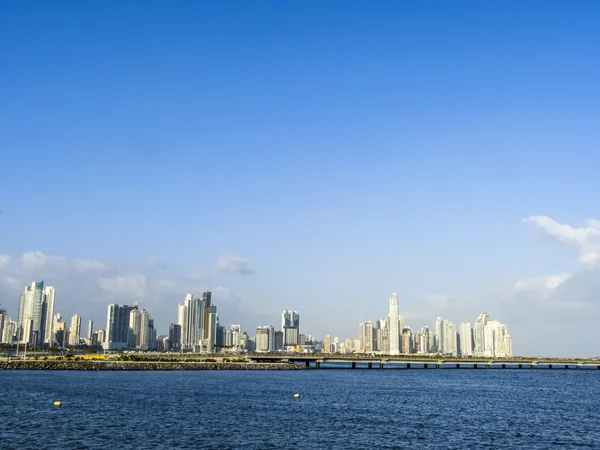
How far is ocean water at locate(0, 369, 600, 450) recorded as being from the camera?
5125 centimetres

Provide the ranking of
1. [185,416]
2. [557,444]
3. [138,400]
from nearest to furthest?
[557,444] → [185,416] → [138,400]

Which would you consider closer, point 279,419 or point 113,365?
point 279,419

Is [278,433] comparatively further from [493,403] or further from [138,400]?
[493,403]

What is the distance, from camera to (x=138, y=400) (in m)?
80.8

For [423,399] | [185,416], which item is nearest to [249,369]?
[423,399]

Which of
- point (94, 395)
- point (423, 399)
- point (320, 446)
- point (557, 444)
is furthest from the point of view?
point (423, 399)

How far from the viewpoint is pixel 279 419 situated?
213 ft

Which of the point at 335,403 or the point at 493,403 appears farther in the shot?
the point at 493,403

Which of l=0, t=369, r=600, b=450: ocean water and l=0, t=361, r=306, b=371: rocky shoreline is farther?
l=0, t=361, r=306, b=371: rocky shoreline

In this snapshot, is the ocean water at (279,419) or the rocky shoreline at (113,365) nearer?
the ocean water at (279,419)

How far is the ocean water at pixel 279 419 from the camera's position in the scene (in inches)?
2018

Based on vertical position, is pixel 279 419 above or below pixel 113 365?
above

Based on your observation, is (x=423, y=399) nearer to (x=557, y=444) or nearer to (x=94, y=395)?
(x=557, y=444)

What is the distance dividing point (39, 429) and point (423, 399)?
5999 centimetres
